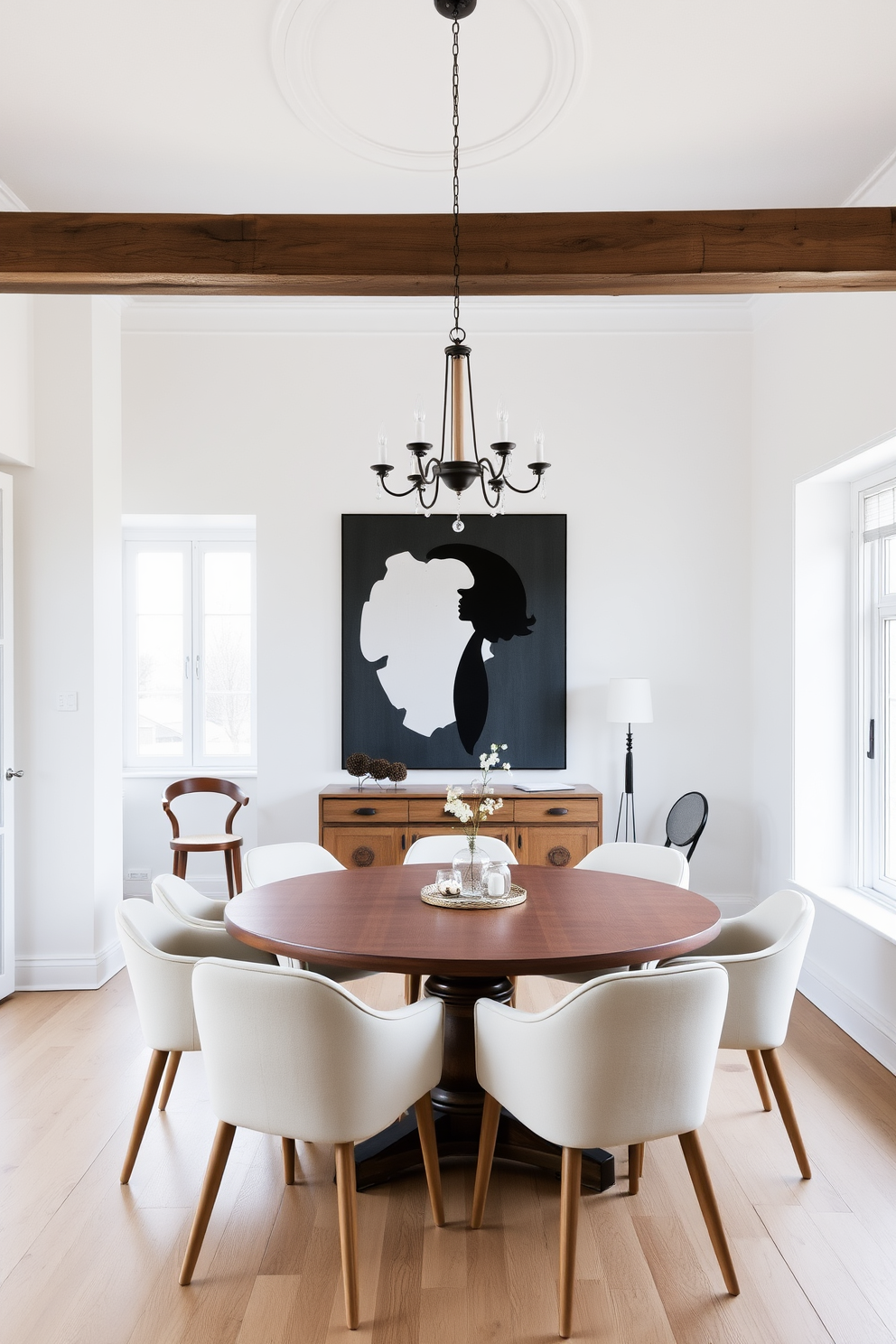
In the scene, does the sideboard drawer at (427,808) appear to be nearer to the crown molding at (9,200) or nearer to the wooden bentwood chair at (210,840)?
the wooden bentwood chair at (210,840)

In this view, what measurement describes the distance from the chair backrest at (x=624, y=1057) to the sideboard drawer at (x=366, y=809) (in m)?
2.55

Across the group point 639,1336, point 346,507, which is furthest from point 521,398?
point 639,1336

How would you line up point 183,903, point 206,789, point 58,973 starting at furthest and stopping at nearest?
point 206,789
point 58,973
point 183,903

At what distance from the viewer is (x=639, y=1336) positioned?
6.16 feet

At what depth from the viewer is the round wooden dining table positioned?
2.11 m

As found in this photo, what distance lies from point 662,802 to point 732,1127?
7.51 feet

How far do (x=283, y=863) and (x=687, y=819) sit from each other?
2.28m

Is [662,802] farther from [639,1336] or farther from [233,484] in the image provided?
[639,1336]

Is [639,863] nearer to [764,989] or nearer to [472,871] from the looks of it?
[472,871]

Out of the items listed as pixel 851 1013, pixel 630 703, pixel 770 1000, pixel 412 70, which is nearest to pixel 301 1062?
pixel 770 1000

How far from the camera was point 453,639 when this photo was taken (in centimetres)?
495

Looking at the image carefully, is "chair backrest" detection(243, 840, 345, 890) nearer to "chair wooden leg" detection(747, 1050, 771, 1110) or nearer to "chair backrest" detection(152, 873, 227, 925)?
"chair backrest" detection(152, 873, 227, 925)

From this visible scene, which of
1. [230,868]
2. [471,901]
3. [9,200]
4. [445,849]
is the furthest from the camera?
[230,868]

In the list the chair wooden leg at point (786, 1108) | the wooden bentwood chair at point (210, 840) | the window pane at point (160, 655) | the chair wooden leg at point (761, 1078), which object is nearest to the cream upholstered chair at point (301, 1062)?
the chair wooden leg at point (786, 1108)
